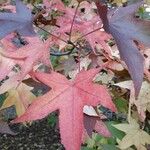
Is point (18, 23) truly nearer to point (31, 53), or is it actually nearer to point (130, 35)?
point (31, 53)

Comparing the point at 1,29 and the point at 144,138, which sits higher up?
the point at 1,29

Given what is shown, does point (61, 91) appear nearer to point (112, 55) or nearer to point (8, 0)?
point (112, 55)

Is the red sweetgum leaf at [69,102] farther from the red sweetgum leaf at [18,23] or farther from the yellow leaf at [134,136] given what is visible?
the yellow leaf at [134,136]

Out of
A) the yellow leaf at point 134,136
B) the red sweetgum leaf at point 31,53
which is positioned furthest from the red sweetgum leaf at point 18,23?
the yellow leaf at point 134,136

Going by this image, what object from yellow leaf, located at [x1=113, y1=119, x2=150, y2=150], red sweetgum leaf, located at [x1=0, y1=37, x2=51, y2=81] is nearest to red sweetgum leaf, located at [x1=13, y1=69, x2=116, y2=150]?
red sweetgum leaf, located at [x1=0, y1=37, x2=51, y2=81]

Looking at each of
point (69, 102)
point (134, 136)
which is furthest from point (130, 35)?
point (134, 136)

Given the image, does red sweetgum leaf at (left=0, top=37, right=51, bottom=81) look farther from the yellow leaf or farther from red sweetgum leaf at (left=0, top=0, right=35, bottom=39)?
the yellow leaf

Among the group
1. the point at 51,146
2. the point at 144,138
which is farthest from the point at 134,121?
the point at 51,146
